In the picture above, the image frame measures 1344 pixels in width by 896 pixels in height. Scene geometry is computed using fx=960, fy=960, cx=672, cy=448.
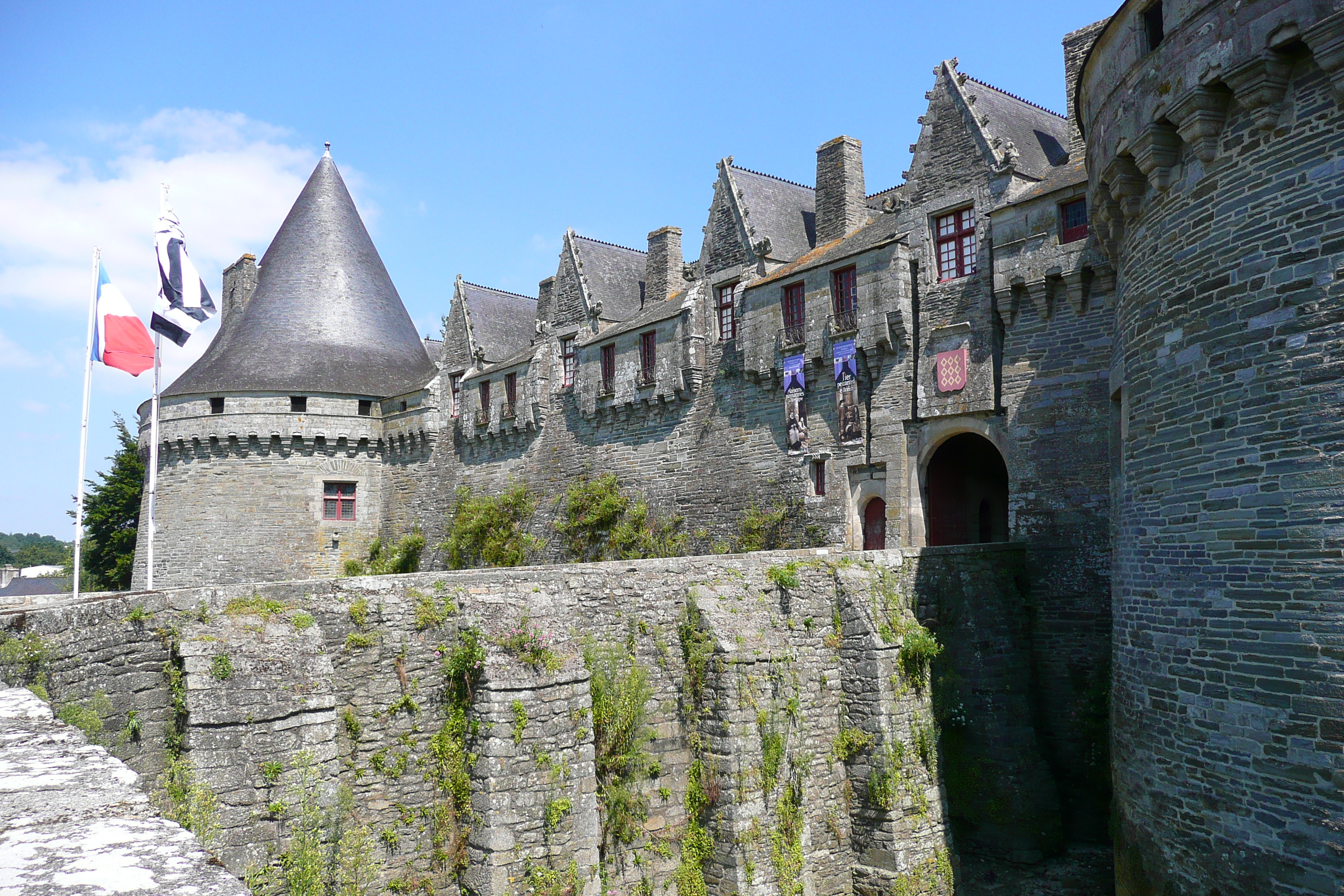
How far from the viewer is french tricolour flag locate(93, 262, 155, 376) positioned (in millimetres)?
12820

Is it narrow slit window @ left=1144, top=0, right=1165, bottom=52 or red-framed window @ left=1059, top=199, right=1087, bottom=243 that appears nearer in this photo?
narrow slit window @ left=1144, top=0, right=1165, bottom=52

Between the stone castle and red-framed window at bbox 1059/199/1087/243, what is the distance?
6 cm

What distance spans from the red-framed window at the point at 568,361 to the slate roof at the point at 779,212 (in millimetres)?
6489

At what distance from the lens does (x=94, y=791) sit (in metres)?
3.67

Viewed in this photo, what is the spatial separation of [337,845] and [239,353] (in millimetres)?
25644

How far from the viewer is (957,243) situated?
16.5 meters

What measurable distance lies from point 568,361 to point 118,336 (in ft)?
44.5

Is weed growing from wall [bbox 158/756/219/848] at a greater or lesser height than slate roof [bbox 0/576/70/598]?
lesser

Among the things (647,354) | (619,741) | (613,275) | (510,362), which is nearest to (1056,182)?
(647,354)

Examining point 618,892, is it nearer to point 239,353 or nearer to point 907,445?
point 907,445

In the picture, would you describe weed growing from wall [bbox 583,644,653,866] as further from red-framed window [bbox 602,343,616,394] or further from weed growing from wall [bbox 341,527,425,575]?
weed growing from wall [bbox 341,527,425,575]

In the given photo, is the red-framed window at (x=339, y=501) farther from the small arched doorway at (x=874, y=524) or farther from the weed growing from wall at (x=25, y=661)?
the weed growing from wall at (x=25, y=661)

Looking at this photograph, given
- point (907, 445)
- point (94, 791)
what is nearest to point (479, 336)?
point (907, 445)

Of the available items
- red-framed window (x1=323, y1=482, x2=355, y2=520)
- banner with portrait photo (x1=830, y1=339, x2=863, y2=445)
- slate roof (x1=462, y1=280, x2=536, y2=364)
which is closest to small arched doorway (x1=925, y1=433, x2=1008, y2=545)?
banner with portrait photo (x1=830, y1=339, x2=863, y2=445)
